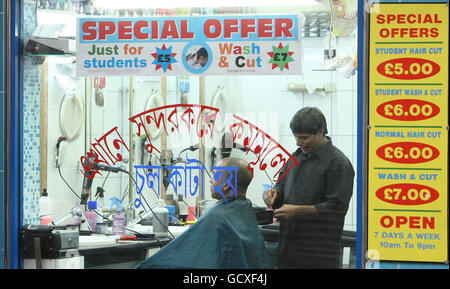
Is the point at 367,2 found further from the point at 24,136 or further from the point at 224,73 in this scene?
the point at 24,136

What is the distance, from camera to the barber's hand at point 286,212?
3.72 metres

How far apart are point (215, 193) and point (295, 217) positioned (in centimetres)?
43

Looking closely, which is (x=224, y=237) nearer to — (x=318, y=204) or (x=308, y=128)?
(x=318, y=204)

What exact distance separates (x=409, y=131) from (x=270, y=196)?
30.1 inches

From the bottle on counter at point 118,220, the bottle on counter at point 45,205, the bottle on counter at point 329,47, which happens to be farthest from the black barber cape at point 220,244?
the bottle on counter at point 329,47

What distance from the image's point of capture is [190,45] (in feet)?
12.5

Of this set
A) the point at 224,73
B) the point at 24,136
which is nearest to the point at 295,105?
the point at 224,73

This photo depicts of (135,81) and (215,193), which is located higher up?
(135,81)

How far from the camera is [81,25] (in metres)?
3.88

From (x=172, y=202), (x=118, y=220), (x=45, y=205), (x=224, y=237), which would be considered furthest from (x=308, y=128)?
(x=45, y=205)

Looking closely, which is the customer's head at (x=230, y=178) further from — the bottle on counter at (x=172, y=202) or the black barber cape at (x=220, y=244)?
the bottle on counter at (x=172, y=202)

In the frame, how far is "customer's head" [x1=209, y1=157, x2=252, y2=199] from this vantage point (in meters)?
3.78

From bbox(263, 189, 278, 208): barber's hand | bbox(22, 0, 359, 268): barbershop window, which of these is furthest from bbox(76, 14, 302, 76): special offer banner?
bbox(263, 189, 278, 208): barber's hand

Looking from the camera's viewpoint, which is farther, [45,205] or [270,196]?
[45,205]
